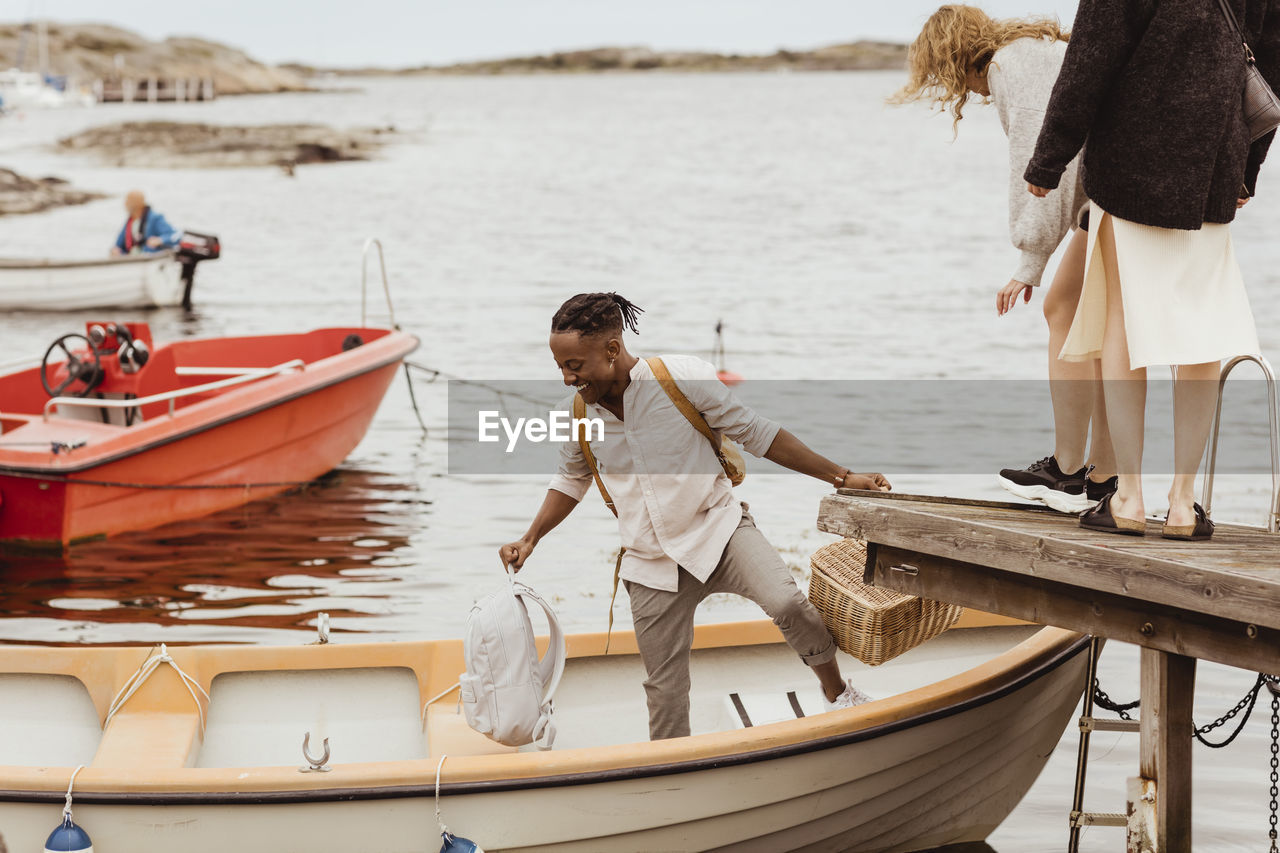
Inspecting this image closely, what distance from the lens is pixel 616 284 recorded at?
90.3 ft

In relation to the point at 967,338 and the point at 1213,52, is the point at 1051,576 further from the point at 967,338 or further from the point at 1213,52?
the point at 967,338

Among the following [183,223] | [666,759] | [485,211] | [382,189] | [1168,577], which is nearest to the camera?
[1168,577]

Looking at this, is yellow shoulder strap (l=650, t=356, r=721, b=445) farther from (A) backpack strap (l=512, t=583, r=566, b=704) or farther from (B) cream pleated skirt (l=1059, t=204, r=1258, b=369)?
(B) cream pleated skirt (l=1059, t=204, r=1258, b=369)

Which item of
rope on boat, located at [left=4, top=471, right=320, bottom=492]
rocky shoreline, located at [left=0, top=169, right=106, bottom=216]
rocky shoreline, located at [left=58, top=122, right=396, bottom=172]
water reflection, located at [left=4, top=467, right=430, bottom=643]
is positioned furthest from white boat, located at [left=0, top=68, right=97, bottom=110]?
water reflection, located at [left=4, top=467, right=430, bottom=643]

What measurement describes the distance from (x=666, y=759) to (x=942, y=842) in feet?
5.08

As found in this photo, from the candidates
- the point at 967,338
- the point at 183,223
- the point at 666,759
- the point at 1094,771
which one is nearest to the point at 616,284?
the point at 967,338

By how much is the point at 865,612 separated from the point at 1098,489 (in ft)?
3.00

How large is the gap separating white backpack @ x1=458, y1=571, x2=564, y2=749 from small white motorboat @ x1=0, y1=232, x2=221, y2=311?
14.9m

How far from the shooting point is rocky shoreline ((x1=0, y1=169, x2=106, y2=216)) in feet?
123

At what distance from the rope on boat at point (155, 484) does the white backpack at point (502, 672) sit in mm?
5133

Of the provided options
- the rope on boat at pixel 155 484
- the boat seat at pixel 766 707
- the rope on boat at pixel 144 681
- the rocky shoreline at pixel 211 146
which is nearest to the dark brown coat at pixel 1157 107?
the boat seat at pixel 766 707

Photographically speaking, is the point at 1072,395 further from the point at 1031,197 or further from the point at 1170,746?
the point at 1170,746

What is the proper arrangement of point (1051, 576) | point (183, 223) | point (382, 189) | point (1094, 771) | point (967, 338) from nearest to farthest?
point (1051, 576) < point (1094, 771) < point (967, 338) < point (183, 223) < point (382, 189)

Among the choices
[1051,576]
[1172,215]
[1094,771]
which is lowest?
[1094,771]
